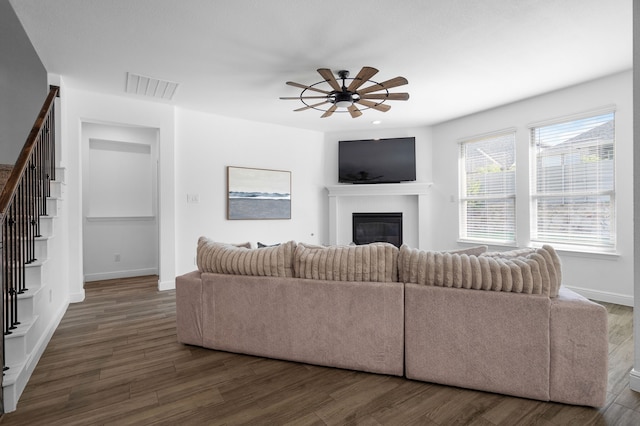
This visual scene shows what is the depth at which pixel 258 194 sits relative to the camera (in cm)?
541

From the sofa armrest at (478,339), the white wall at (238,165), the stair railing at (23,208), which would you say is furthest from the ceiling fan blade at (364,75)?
the stair railing at (23,208)

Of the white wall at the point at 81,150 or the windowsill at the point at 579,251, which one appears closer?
the windowsill at the point at 579,251

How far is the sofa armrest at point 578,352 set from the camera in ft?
5.46

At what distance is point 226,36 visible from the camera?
2771 mm

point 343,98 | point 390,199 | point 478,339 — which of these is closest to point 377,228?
point 390,199

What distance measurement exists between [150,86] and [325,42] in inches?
91.8

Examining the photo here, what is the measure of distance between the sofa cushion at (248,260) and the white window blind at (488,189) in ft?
12.9

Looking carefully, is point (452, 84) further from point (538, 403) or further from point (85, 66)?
point (85, 66)

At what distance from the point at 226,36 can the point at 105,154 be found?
370cm

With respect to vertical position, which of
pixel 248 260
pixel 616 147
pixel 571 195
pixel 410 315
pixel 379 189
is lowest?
pixel 410 315

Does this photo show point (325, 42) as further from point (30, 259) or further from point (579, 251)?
point (579, 251)

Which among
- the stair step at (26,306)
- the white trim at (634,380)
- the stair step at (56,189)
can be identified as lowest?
the white trim at (634,380)

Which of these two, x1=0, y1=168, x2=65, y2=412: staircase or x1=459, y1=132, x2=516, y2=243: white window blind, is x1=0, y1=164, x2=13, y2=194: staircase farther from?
x1=459, y1=132, x2=516, y2=243: white window blind

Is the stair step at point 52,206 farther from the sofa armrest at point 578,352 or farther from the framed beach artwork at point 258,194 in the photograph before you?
the sofa armrest at point 578,352
